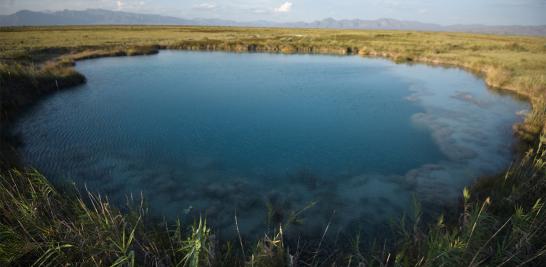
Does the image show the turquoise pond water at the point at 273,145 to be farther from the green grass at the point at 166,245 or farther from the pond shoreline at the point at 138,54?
the green grass at the point at 166,245

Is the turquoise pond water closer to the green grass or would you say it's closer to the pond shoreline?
the pond shoreline

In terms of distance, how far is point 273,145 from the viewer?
980 centimetres

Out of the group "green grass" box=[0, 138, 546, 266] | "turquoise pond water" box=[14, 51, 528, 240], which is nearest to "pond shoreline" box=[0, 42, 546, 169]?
"turquoise pond water" box=[14, 51, 528, 240]

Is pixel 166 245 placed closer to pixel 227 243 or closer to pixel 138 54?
pixel 227 243

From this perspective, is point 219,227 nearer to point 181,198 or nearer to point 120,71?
point 181,198

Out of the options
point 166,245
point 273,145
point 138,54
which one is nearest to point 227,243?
point 166,245

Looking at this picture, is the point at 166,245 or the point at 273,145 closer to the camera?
the point at 166,245

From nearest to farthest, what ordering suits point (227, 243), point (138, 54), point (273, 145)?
point (227, 243) < point (273, 145) < point (138, 54)

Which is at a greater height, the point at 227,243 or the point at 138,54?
the point at 138,54

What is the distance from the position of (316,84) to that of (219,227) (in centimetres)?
1479

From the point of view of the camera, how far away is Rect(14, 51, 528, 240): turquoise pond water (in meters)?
6.77

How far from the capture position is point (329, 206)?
21.7ft

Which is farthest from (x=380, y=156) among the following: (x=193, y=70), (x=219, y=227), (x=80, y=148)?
(x=193, y=70)

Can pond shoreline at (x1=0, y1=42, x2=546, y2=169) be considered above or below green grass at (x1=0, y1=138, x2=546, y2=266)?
above
